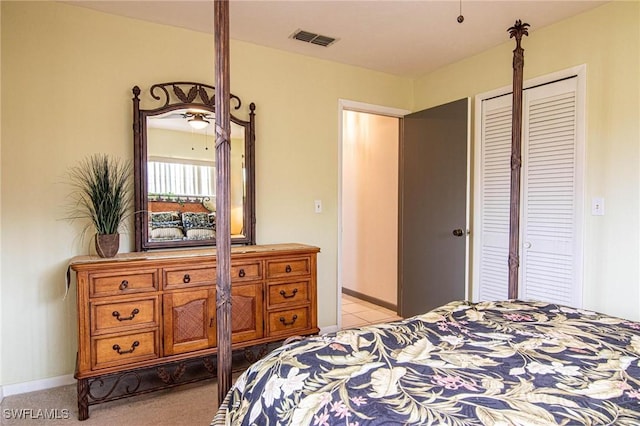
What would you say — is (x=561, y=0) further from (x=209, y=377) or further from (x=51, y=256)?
(x=51, y=256)

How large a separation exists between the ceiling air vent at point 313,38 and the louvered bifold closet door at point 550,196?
5.24 feet

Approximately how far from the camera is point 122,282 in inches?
86.7

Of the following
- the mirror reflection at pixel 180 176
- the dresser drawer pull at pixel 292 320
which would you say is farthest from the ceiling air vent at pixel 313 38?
the dresser drawer pull at pixel 292 320

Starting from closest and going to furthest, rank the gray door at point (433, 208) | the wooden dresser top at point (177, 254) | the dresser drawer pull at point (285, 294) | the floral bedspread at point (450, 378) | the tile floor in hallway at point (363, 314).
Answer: the floral bedspread at point (450, 378), the wooden dresser top at point (177, 254), the dresser drawer pull at point (285, 294), the gray door at point (433, 208), the tile floor in hallway at point (363, 314)

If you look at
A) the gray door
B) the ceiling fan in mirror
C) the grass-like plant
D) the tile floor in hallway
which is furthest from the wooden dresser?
the gray door

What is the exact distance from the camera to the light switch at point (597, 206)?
247 cm

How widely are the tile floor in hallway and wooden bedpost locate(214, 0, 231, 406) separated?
251 cm

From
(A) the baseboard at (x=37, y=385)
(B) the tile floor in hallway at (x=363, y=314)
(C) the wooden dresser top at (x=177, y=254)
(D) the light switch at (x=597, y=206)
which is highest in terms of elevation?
(D) the light switch at (x=597, y=206)

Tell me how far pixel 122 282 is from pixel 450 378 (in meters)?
1.91

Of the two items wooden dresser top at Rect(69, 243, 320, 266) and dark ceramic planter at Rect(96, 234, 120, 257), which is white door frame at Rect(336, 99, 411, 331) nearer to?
wooden dresser top at Rect(69, 243, 320, 266)

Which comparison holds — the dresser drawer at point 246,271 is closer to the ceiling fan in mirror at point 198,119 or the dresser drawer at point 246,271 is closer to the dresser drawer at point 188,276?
the dresser drawer at point 188,276

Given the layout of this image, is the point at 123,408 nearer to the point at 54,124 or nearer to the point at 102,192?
the point at 102,192

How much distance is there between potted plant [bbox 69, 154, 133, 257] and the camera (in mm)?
2305

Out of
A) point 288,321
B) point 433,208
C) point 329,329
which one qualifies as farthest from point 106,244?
point 433,208
